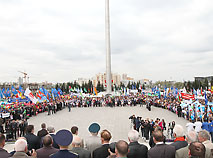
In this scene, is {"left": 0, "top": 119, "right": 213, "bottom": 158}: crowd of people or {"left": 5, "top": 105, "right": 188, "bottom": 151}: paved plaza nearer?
{"left": 0, "top": 119, "right": 213, "bottom": 158}: crowd of people

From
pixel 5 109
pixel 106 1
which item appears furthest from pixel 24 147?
pixel 106 1

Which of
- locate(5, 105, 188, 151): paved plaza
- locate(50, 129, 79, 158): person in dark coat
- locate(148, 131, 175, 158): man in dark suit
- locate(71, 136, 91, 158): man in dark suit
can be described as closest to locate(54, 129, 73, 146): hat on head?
locate(50, 129, 79, 158): person in dark coat

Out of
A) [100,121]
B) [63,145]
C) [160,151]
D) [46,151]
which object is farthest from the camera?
[100,121]

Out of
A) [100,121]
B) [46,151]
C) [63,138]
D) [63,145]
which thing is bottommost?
[100,121]

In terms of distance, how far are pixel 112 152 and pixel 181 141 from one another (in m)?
1.51

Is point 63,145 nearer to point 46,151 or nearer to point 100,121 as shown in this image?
point 46,151

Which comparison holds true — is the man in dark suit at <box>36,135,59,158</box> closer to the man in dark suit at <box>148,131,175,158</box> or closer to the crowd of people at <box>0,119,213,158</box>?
the crowd of people at <box>0,119,213,158</box>

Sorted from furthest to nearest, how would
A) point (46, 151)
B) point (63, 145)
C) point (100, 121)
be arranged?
1. point (100, 121)
2. point (46, 151)
3. point (63, 145)

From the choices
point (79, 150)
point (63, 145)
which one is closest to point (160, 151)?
point (79, 150)

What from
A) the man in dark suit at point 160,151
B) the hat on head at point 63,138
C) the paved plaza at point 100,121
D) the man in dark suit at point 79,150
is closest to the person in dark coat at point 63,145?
the hat on head at point 63,138

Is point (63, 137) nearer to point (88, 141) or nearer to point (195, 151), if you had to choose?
point (88, 141)

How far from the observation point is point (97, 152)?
3318mm

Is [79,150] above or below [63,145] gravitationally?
below

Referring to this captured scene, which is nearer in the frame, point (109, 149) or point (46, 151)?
point (109, 149)
